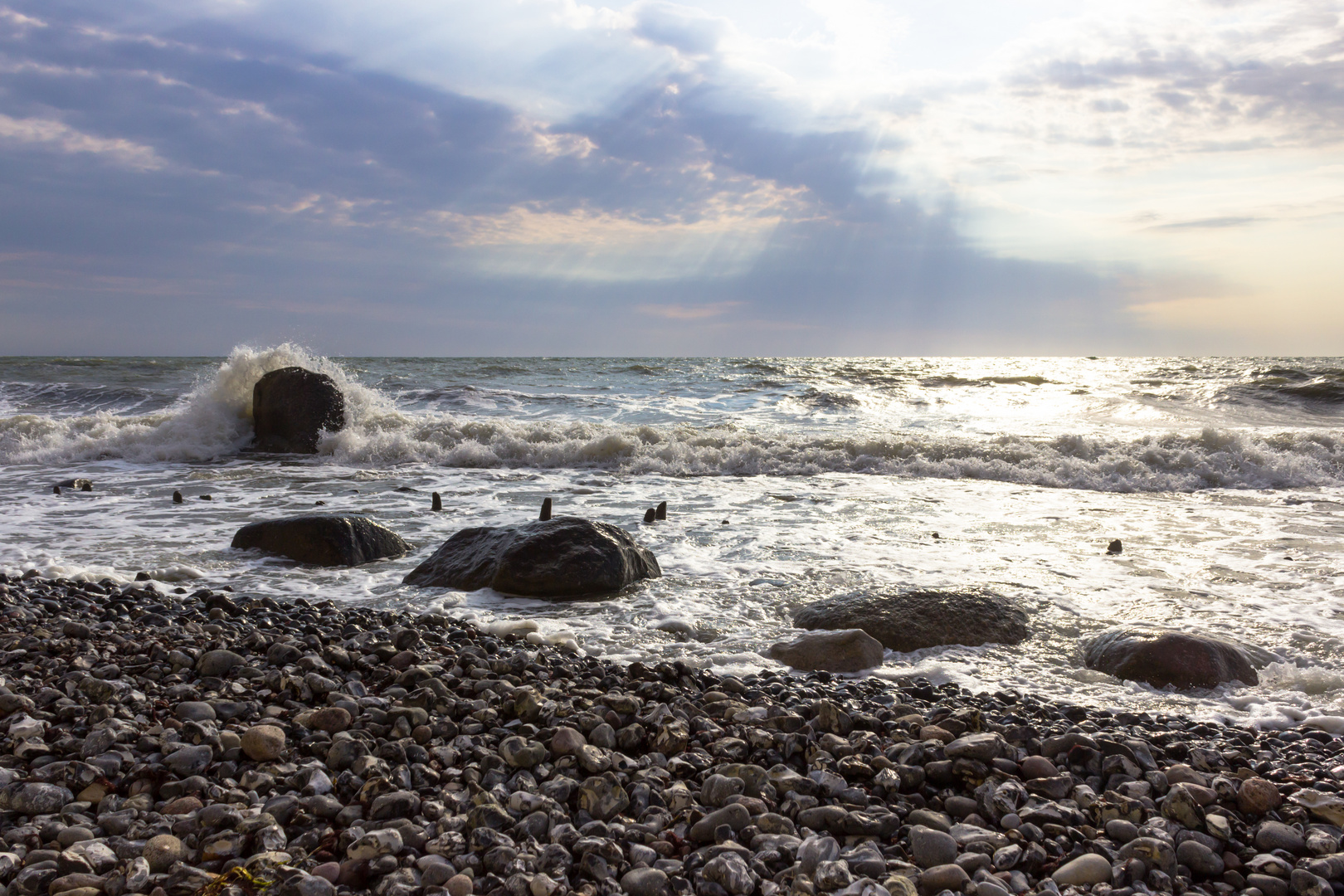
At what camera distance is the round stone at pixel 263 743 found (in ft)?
8.47

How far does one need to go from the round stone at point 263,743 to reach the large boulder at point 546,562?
2.41 m

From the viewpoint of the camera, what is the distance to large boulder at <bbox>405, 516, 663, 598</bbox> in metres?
5.04

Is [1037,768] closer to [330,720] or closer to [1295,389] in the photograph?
[330,720]

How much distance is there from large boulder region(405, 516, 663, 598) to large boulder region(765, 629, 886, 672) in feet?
5.01

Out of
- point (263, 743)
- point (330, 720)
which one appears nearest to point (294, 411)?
point (330, 720)

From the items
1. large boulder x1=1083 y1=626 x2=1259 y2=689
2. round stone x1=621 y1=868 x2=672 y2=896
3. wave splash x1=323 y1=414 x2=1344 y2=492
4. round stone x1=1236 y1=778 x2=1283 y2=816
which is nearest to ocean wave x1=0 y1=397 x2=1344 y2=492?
wave splash x1=323 y1=414 x2=1344 y2=492

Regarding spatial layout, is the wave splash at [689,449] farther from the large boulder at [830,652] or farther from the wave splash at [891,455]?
the large boulder at [830,652]

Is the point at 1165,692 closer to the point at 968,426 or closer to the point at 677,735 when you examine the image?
the point at 677,735

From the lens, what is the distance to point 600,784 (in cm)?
242

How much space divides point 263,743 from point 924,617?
3382 millimetres

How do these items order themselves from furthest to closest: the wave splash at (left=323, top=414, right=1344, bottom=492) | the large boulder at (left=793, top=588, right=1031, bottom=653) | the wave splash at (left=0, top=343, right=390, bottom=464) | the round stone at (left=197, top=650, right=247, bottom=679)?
the wave splash at (left=0, top=343, right=390, bottom=464)
the wave splash at (left=323, top=414, right=1344, bottom=492)
the large boulder at (left=793, top=588, right=1031, bottom=653)
the round stone at (left=197, top=650, right=247, bottom=679)

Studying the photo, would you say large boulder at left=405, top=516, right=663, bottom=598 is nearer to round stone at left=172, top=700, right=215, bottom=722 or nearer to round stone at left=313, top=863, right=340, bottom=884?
round stone at left=172, top=700, right=215, bottom=722

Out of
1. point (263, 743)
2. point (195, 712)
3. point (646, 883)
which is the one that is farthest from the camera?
point (195, 712)

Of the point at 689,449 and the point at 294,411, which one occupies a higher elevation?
the point at 294,411
